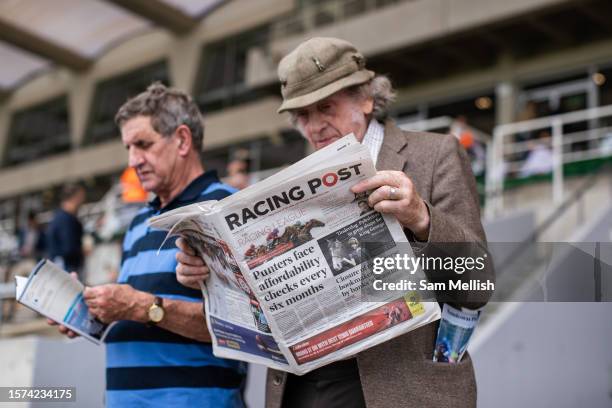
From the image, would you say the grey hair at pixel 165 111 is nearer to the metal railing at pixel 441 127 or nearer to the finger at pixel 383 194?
the finger at pixel 383 194

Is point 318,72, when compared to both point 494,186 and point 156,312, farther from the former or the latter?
point 494,186

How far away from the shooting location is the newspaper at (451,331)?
2068mm

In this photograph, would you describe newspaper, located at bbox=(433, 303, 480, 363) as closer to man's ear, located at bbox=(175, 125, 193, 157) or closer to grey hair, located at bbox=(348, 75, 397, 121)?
grey hair, located at bbox=(348, 75, 397, 121)

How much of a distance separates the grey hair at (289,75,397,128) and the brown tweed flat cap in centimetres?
4

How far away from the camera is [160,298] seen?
100 inches

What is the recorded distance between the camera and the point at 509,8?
13.0 metres

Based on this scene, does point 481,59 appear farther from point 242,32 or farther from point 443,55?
point 242,32

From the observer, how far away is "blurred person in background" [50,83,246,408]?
254cm

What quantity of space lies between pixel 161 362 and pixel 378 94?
3.95 feet

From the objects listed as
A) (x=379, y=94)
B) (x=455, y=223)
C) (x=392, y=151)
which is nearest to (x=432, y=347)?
(x=455, y=223)

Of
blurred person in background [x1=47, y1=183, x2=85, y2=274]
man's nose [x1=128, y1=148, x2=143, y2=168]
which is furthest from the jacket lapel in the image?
blurred person in background [x1=47, y1=183, x2=85, y2=274]

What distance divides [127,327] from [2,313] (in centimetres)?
766

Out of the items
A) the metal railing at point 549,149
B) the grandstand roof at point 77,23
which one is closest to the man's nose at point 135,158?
the metal railing at point 549,149

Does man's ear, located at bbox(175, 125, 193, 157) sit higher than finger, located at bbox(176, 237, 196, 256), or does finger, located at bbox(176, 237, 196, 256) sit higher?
man's ear, located at bbox(175, 125, 193, 157)
